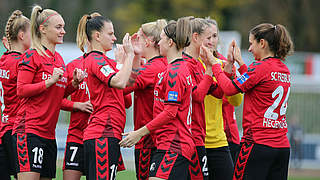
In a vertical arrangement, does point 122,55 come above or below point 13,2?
below

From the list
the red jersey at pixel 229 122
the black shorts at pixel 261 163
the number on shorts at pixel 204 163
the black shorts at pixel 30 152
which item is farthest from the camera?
the red jersey at pixel 229 122

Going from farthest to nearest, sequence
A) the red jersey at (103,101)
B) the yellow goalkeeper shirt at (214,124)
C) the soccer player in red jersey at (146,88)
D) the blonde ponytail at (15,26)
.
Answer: the blonde ponytail at (15,26) → the yellow goalkeeper shirt at (214,124) → the soccer player in red jersey at (146,88) → the red jersey at (103,101)

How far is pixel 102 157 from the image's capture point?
6023 mm

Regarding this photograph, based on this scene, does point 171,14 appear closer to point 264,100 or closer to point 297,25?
point 297,25

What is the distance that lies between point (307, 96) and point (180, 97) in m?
16.2

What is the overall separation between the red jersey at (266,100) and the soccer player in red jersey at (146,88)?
1.08 m

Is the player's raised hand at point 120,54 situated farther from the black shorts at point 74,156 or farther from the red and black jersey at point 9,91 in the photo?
the red and black jersey at point 9,91

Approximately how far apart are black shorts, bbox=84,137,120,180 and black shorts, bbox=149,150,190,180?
19.0 inches

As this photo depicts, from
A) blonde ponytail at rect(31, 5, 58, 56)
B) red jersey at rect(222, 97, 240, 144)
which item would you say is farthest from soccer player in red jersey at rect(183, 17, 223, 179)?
blonde ponytail at rect(31, 5, 58, 56)

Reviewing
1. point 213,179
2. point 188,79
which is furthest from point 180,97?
point 213,179

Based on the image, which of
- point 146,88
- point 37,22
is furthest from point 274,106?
point 37,22

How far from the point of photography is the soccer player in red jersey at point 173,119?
586 centimetres

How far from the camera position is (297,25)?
31.1 metres

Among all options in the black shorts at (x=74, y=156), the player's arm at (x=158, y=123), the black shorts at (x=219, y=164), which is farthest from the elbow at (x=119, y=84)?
the black shorts at (x=219, y=164)
